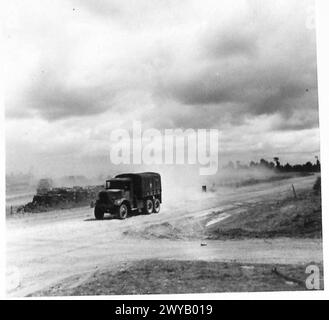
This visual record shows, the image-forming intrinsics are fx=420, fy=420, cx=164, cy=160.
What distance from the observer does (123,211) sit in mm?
7965

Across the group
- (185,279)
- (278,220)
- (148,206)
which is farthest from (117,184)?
(278,220)

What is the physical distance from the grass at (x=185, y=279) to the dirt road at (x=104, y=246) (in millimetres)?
149

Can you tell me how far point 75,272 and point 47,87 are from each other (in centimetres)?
329

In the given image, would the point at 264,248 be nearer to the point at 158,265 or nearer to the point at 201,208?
the point at 201,208

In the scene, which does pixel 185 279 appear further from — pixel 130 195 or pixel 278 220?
pixel 278 220

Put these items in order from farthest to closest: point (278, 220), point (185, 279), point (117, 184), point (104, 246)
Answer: point (278, 220)
point (117, 184)
point (104, 246)
point (185, 279)

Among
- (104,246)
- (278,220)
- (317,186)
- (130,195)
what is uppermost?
(317,186)

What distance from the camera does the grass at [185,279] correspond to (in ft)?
23.6

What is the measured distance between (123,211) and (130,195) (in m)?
0.33

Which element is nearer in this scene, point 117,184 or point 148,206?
point 117,184

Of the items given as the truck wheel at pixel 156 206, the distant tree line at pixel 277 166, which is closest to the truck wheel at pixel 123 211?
the truck wheel at pixel 156 206

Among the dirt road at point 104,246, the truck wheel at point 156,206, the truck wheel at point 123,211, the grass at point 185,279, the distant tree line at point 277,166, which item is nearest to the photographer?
the grass at point 185,279

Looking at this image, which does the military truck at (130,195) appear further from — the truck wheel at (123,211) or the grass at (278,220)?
the grass at (278,220)

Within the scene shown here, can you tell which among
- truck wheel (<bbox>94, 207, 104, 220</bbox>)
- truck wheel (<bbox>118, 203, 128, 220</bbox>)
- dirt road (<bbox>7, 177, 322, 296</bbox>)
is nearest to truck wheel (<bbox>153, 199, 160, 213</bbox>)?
dirt road (<bbox>7, 177, 322, 296</bbox>)
